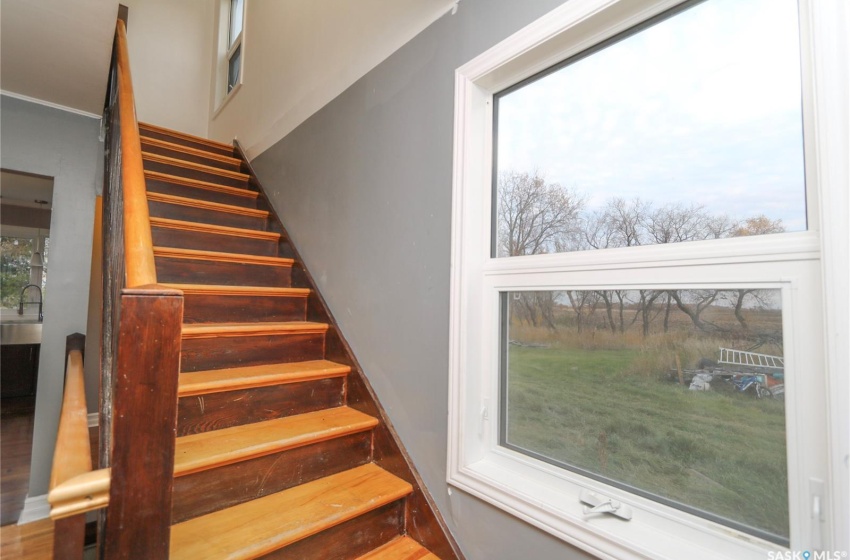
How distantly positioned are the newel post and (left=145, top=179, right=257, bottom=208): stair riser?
2215 mm

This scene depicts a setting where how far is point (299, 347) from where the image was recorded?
1.95m

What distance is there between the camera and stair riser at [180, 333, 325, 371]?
1659mm

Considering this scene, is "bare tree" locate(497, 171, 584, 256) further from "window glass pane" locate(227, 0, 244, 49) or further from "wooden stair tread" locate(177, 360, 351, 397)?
"window glass pane" locate(227, 0, 244, 49)

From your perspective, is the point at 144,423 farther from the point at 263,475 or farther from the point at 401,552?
the point at 401,552

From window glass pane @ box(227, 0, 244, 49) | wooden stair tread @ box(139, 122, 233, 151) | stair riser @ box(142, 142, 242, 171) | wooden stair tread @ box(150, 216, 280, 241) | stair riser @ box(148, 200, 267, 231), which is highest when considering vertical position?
window glass pane @ box(227, 0, 244, 49)

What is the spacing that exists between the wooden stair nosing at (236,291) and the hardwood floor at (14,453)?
2.16 metres

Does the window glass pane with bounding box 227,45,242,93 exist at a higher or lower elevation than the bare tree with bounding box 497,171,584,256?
higher

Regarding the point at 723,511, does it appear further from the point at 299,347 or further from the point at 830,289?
the point at 299,347

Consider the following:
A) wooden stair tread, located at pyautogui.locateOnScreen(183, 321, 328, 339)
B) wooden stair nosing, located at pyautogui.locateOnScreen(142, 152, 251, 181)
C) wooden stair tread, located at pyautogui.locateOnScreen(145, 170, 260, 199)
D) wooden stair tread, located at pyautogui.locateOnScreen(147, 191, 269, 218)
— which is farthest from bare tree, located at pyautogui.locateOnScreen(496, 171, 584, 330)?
wooden stair nosing, located at pyautogui.locateOnScreen(142, 152, 251, 181)

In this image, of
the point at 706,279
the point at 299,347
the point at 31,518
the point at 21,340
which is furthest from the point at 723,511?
the point at 21,340

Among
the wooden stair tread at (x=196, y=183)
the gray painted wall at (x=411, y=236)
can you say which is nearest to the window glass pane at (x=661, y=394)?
the gray painted wall at (x=411, y=236)

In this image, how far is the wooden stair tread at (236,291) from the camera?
1.84 m

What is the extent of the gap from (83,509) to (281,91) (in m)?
2.88

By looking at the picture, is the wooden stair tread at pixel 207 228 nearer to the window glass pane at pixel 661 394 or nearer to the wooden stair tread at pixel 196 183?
the wooden stair tread at pixel 196 183
